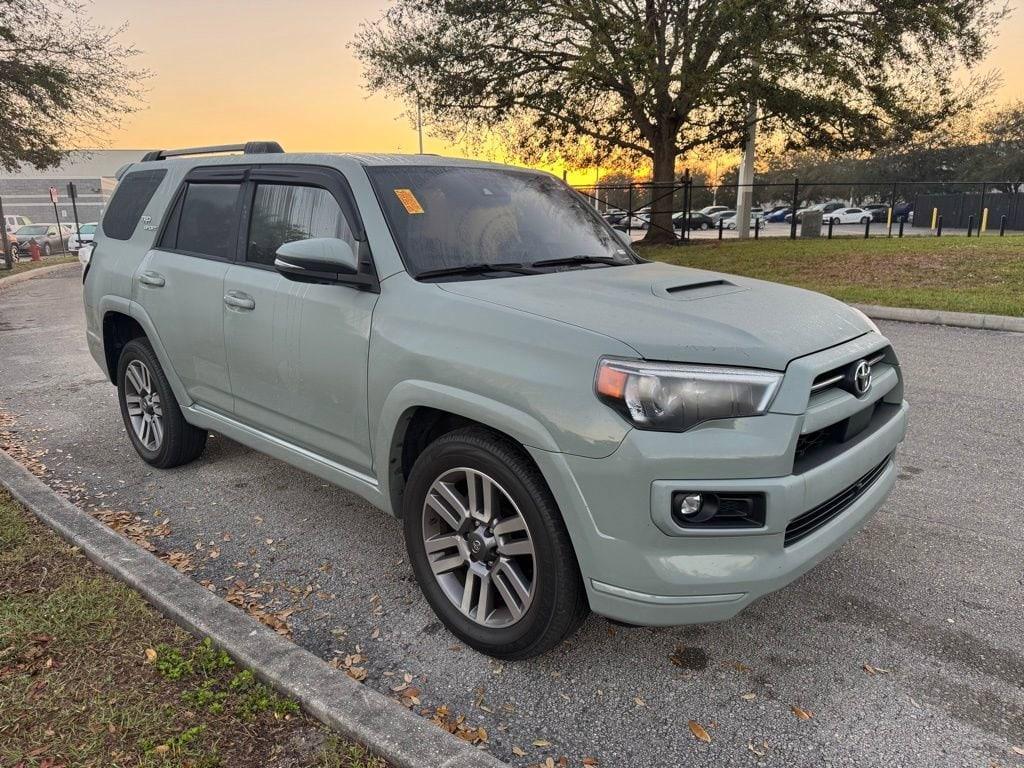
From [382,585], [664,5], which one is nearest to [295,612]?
[382,585]

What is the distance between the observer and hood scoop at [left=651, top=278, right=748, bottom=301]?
9.54ft

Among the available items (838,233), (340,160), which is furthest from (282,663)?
(838,233)

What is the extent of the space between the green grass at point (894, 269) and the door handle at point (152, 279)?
9.38m

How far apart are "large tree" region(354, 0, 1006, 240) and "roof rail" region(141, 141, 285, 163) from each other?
12.2 meters

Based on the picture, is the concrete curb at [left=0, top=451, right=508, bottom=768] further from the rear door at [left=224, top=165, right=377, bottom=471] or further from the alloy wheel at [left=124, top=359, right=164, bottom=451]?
the alloy wheel at [left=124, top=359, right=164, bottom=451]

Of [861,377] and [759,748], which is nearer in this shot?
[759,748]

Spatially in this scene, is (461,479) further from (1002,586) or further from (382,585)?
(1002,586)

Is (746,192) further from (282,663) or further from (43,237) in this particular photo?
(43,237)

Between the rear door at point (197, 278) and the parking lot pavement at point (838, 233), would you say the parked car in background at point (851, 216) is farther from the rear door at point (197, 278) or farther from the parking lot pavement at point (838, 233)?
the rear door at point (197, 278)

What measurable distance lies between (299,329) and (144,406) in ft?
6.75

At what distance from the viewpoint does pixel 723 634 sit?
3.00 meters

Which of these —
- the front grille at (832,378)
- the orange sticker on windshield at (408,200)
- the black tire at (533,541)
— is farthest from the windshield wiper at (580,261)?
the front grille at (832,378)

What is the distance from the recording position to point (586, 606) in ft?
8.55

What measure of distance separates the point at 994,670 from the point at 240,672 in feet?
8.91
